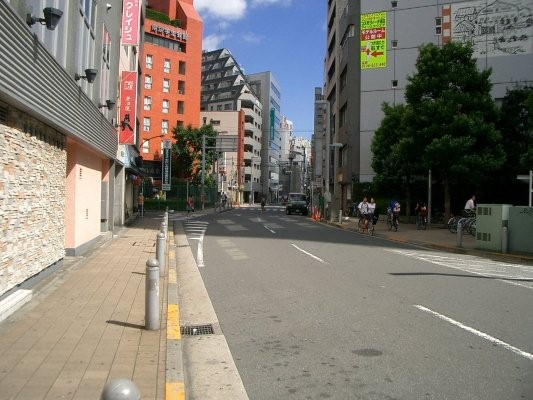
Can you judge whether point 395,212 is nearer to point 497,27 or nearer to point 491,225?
point 491,225

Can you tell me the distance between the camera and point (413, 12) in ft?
131

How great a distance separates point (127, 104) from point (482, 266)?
1619 centimetres

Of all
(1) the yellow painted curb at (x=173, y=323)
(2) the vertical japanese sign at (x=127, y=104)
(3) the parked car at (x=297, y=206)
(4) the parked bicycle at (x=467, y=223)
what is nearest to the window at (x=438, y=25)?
(4) the parked bicycle at (x=467, y=223)

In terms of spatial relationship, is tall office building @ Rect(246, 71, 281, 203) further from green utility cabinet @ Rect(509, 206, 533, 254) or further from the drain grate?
the drain grate

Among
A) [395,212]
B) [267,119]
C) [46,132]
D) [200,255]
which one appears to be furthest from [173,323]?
[267,119]

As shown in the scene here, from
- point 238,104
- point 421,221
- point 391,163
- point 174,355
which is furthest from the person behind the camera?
point 238,104

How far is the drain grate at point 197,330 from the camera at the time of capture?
23.0 feet

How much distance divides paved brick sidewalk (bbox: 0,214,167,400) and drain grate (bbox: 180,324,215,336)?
326mm

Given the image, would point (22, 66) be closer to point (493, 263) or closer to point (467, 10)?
point (493, 263)

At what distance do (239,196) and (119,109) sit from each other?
253 ft

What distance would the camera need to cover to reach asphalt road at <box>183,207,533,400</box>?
16.6 ft

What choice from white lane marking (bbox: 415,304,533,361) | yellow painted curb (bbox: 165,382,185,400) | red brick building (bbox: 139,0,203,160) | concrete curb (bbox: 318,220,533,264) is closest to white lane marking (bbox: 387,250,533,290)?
concrete curb (bbox: 318,220,533,264)

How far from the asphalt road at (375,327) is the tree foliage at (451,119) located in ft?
42.3

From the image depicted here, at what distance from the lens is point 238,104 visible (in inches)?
3986
